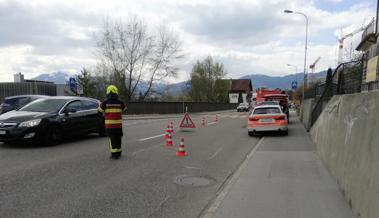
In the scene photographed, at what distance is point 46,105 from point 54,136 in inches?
50.7

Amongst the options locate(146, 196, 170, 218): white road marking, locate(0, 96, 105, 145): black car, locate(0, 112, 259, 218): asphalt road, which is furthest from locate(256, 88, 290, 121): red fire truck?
locate(146, 196, 170, 218): white road marking

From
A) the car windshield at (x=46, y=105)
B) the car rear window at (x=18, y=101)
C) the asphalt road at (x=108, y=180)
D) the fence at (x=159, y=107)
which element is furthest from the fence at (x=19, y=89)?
the asphalt road at (x=108, y=180)

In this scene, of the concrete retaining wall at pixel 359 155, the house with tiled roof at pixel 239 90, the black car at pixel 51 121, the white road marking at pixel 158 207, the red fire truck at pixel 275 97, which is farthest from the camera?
the house with tiled roof at pixel 239 90

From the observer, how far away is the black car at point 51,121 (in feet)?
34.1

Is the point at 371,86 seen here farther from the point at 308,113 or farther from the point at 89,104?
the point at 308,113

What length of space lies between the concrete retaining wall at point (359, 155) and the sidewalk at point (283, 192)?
10.9 inches

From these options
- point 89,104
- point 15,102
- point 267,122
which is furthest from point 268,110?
point 15,102

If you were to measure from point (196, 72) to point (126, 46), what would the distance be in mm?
41634

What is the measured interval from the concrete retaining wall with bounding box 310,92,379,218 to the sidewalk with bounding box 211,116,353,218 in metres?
0.28

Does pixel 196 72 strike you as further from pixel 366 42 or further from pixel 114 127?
pixel 114 127

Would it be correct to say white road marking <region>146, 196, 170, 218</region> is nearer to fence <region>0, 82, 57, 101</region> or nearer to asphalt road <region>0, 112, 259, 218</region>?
asphalt road <region>0, 112, 259, 218</region>

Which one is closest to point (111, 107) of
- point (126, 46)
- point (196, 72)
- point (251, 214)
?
point (251, 214)

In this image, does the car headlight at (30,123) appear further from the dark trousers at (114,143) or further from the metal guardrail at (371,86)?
the metal guardrail at (371,86)

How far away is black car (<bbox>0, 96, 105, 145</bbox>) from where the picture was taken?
10406 millimetres
